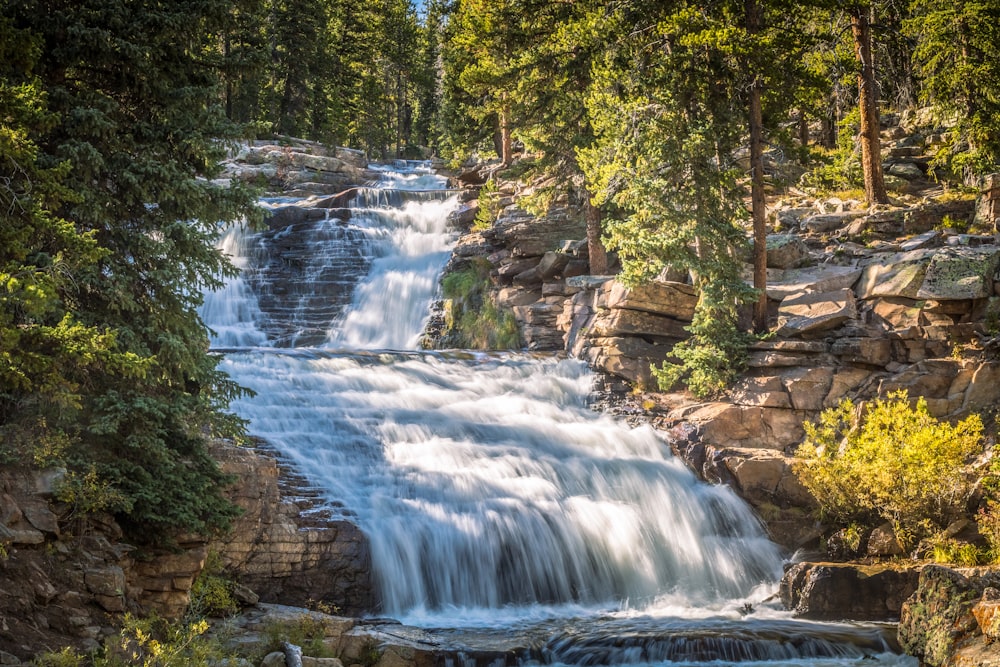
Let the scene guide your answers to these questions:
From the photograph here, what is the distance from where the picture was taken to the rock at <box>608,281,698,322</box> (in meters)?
19.5

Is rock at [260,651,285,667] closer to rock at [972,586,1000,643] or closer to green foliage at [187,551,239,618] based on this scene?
green foliage at [187,551,239,618]

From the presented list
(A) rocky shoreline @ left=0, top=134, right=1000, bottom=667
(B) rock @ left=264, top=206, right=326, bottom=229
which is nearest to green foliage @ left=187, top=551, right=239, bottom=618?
(A) rocky shoreline @ left=0, top=134, right=1000, bottom=667

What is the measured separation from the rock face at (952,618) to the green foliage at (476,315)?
13542mm

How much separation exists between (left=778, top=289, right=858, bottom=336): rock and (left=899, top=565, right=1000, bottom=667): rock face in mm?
6689

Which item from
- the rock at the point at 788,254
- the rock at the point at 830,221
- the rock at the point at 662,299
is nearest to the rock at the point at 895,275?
the rock at the point at 788,254

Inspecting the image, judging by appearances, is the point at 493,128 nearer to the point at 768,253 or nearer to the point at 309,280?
the point at 309,280

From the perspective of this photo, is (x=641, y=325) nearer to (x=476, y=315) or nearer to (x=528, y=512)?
(x=476, y=315)

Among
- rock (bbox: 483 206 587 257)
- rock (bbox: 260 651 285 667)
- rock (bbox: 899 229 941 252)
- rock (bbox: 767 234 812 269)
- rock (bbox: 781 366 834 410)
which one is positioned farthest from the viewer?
rock (bbox: 483 206 587 257)

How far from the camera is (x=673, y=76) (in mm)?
19062

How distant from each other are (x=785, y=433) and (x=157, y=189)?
13.0 metres

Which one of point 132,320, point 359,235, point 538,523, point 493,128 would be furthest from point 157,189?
point 493,128

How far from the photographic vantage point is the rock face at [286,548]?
37.7ft

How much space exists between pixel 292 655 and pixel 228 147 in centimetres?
1054

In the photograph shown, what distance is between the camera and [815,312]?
1756 cm
